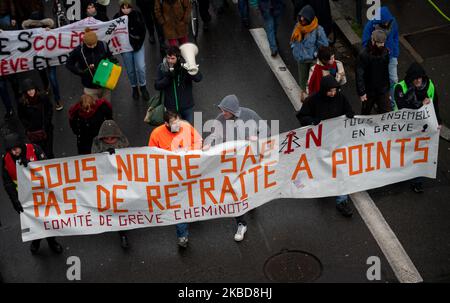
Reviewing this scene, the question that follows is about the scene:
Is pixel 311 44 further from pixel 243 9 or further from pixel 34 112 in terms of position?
pixel 34 112

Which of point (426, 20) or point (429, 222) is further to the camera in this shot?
point (426, 20)

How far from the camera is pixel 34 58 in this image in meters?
12.2

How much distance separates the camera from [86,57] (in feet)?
37.4

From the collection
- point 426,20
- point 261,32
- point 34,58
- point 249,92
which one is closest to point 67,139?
point 34,58

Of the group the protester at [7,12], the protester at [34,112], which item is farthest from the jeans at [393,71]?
the protester at [7,12]

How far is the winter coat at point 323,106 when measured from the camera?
9703mm

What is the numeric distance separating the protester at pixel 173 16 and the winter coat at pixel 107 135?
3813 millimetres

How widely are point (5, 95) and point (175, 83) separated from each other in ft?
10.1

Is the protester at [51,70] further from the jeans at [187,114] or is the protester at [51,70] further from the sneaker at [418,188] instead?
the sneaker at [418,188]

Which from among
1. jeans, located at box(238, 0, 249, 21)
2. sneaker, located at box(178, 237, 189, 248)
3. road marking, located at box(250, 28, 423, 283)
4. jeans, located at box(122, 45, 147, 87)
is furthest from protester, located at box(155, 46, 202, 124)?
jeans, located at box(238, 0, 249, 21)
